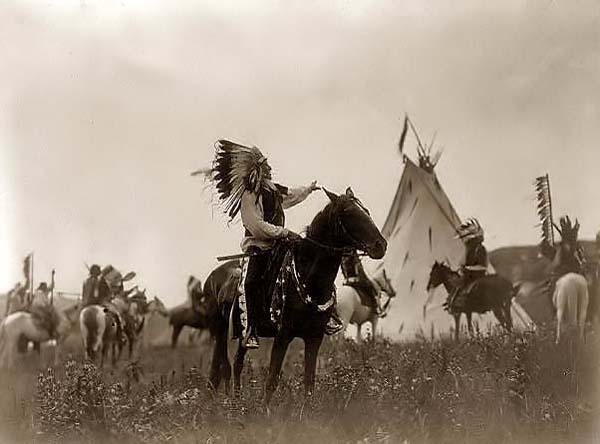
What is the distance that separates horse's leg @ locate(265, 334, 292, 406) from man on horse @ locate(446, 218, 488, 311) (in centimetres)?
75

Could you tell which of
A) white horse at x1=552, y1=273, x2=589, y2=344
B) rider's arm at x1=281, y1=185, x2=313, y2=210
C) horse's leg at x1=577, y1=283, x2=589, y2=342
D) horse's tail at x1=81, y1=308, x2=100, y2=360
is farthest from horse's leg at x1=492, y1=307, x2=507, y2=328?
horse's tail at x1=81, y1=308, x2=100, y2=360

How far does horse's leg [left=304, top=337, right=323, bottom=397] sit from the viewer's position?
4.26 metres

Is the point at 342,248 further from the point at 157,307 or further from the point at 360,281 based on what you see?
the point at 157,307

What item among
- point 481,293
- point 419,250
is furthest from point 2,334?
point 481,293

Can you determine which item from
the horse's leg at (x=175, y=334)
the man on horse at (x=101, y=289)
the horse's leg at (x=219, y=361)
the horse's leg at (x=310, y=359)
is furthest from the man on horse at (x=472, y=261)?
the man on horse at (x=101, y=289)

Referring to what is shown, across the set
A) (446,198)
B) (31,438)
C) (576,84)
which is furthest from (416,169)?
(31,438)

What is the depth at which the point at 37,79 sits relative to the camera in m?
4.41

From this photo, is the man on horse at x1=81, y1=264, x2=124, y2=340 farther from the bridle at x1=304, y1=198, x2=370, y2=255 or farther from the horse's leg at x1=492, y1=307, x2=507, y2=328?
the horse's leg at x1=492, y1=307, x2=507, y2=328

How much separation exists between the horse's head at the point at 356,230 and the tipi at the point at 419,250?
0.67 feet

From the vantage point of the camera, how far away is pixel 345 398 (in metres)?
4.24

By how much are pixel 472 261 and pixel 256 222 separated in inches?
37.4

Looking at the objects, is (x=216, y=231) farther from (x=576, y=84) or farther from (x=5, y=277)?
(x=576, y=84)

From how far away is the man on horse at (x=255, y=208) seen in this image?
4207mm

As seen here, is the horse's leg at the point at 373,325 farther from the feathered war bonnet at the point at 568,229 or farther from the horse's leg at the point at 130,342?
the horse's leg at the point at 130,342
